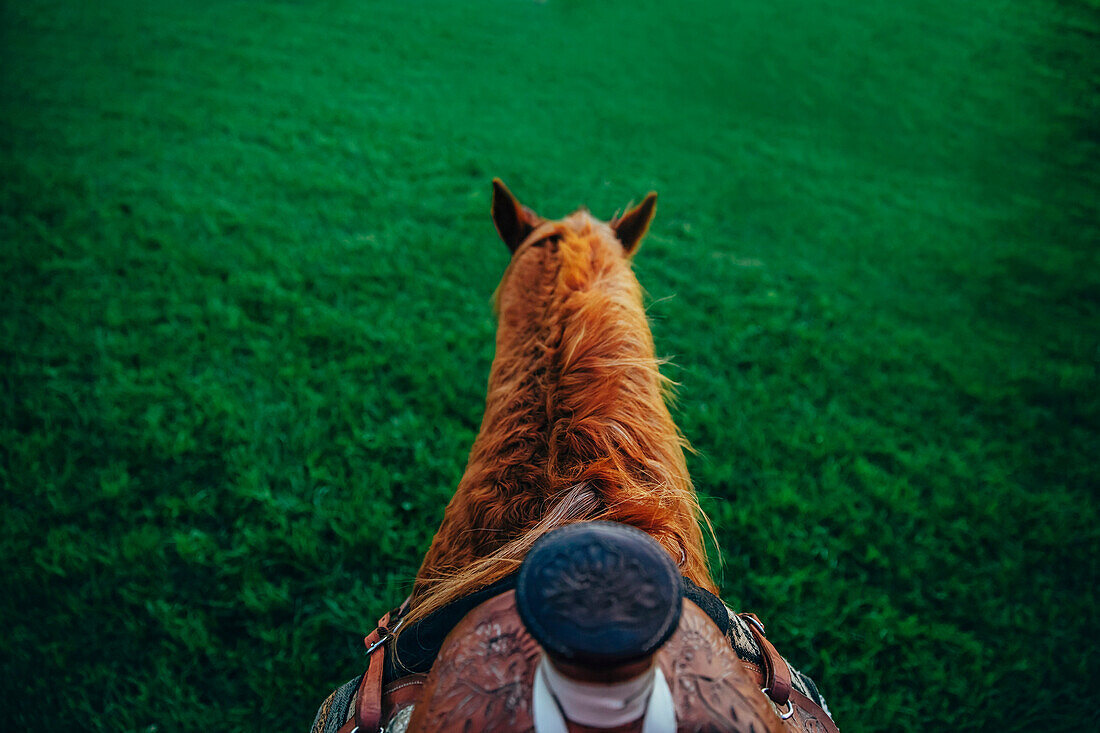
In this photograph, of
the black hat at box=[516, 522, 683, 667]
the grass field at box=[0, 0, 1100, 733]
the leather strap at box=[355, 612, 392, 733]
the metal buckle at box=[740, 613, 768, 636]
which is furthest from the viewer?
the grass field at box=[0, 0, 1100, 733]

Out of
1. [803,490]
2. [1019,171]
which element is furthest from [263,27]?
[1019,171]

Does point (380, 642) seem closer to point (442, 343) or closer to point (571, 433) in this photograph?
point (571, 433)

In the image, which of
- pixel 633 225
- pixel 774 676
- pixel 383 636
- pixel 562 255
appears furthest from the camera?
pixel 633 225

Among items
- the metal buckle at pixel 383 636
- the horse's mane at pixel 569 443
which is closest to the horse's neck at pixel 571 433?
the horse's mane at pixel 569 443

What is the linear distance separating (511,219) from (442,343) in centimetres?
143

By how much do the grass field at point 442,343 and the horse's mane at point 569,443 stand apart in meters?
1.07

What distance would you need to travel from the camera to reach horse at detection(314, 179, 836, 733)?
54cm

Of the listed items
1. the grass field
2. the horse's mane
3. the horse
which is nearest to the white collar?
the horse

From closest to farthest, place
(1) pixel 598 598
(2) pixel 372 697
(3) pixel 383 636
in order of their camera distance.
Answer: (1) pixel 598 598 → (2) pixel 372 697 → (3) pixel 383 636

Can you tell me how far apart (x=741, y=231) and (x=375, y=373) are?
288 cm

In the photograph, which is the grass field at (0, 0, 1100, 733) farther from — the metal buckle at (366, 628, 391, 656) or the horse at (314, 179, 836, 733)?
the horse at (314, 179, 836, 733)

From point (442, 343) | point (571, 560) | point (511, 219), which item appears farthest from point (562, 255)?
point (442, 343)

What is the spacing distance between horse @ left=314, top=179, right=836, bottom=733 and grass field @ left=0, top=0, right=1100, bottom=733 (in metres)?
1.02

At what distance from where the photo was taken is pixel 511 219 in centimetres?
168
